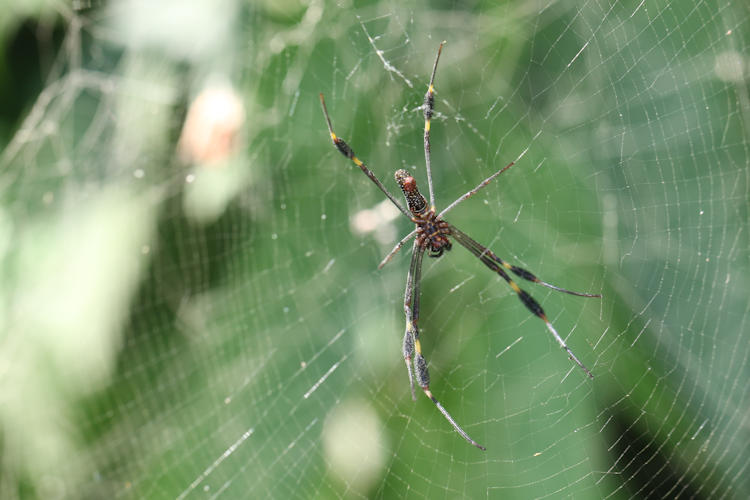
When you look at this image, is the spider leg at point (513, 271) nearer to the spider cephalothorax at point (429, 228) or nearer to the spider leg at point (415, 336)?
the spider cephalothorax at point (429, 228)

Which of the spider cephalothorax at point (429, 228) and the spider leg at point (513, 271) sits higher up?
the spider cephalothorax at point (429, 228)

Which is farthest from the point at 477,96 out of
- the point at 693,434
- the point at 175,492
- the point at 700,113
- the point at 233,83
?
the point at 175,492

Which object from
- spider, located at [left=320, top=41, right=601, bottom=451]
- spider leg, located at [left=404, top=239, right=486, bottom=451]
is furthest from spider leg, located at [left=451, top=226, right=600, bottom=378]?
spider leg, located at [left=404, top=239, right=486, bottom=451]

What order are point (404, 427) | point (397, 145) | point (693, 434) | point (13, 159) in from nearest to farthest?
point (693, 434) < point (404, 427) < point (397, 145) < point (13, 159)

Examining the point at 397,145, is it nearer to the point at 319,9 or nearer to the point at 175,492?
→ the point at 319,9

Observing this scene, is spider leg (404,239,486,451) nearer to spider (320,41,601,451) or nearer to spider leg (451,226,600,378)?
spider (320,41,601,451)

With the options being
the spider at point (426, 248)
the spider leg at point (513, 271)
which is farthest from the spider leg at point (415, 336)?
the spider leg at point (513, 271)
